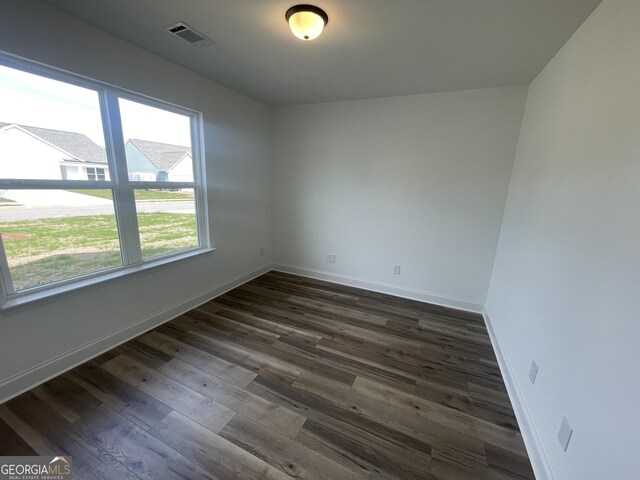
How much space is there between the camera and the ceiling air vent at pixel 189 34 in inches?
70.6

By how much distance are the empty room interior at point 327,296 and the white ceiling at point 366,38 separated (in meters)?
0.02

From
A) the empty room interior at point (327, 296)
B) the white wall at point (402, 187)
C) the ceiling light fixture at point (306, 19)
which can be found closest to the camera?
the empty room interior at point (327, 296)

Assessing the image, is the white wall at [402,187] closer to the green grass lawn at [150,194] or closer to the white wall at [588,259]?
the white wall at [588,259]

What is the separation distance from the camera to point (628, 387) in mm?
867

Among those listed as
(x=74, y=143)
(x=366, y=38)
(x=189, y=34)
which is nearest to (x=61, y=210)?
(x=74, y=143)

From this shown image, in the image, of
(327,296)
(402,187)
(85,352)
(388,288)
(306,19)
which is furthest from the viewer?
(388,288)

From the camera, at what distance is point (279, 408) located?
169 centimetres

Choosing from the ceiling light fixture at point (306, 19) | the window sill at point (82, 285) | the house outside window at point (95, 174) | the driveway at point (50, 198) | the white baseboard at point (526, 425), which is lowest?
the white baseboard at point (526, 425)

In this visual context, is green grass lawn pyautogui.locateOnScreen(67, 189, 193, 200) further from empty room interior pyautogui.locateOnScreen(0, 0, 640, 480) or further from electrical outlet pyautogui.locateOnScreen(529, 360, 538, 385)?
electrical outlet pyautogui.locateOnScreen(529, 360, 538, 385)

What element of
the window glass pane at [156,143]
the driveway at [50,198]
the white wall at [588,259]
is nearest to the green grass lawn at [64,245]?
the driveway at [50,198]

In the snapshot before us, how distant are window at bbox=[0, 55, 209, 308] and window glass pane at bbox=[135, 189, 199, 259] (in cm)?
1

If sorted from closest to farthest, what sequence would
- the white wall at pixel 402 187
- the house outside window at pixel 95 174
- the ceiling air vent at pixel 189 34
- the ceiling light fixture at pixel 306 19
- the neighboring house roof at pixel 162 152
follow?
the ceiling light fixture at pixel 306 19 < the ceiling air vent at pixel 189 34 < the house outside window at pixel 95 174 < the neighboring house roof at pixel 162 152 < the white wall at pixel 402 187

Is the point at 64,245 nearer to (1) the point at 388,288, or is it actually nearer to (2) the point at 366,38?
(2) the point at 366,38

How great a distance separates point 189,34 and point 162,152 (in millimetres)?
1079
